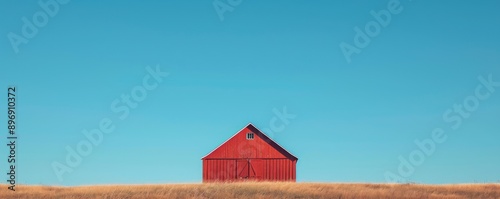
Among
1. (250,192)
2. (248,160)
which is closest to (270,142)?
(248,160)

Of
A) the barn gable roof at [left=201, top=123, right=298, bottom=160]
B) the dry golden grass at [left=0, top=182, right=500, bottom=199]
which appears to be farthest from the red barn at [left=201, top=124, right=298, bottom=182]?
the dry golden grass at [left=0, top=182, right=500, bottom=199]

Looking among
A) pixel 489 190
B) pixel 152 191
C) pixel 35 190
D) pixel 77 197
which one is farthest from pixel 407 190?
pixel 35 190

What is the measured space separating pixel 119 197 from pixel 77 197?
8.24 feet

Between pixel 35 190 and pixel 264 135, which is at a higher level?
pixel 264 135

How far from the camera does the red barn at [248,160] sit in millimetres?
49219

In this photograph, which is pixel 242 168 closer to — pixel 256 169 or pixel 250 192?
pixel 256 169

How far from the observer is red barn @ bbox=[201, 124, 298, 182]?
49.2m

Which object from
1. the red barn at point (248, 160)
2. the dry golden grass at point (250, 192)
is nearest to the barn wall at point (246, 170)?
the red barn at point (248, 160)

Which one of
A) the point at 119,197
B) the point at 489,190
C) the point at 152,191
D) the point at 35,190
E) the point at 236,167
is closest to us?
the point at 119,197

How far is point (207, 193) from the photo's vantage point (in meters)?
31.4

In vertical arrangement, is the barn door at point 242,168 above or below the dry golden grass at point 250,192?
above

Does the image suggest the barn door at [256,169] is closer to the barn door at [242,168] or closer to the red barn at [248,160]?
the red barn at [248,160]

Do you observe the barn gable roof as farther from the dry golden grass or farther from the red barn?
the dry golden grass

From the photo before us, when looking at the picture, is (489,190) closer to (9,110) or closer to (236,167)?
(236,167)
